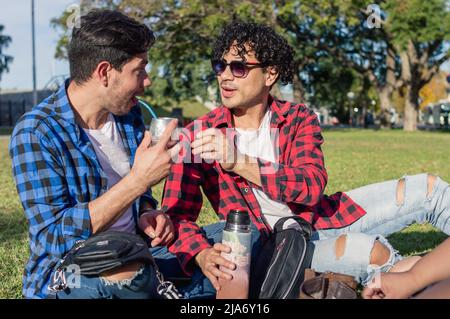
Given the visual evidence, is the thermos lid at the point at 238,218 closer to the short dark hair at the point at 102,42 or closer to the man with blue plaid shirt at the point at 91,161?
the man with blue plaid shirt at the point at 91,161

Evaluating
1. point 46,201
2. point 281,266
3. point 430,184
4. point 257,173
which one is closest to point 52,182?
point 46,201

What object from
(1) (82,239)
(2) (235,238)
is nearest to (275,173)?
(2) (235,238)

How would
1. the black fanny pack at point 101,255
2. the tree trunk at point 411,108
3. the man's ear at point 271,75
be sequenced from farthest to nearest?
the tree trunk at point 411,108 → the man's ear at point 271,75 → the black fanny pack at point 101,255

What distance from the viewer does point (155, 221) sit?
3078 mm

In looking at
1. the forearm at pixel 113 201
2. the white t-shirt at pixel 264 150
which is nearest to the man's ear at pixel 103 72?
the forearm at pixel 113 201

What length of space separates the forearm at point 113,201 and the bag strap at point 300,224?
32.0 inches

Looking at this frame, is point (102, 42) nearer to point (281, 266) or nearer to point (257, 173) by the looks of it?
point (257, 173)

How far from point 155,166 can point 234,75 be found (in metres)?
1.04

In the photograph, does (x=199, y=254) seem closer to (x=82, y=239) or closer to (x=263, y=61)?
(x=82, y=239)

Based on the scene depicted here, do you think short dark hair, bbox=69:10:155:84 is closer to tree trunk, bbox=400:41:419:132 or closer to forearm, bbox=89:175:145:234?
forearm, bbox=89:175:145:234

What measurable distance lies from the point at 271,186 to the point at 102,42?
41.9 inches

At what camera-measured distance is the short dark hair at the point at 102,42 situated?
277cm

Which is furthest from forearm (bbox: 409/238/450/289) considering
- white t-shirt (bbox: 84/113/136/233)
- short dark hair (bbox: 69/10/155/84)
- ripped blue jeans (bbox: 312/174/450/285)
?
short dark hair (bbox: 69/10/155/84)

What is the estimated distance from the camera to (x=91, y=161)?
2.78 metres
